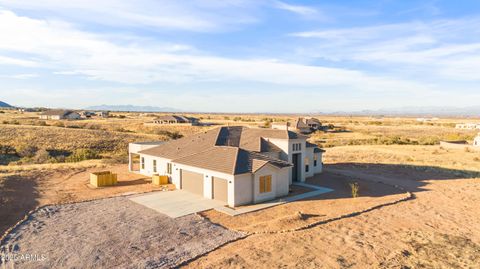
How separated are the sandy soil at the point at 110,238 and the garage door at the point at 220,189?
343 centimetres

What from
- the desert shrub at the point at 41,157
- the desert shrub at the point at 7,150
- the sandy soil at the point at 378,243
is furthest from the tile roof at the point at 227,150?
the desert shrub at the point at 7,150

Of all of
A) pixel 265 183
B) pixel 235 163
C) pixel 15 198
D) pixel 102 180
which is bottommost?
pixel 15 198

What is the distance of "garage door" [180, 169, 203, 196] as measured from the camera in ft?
74.6

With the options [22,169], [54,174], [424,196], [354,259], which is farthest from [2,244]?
[424,196]

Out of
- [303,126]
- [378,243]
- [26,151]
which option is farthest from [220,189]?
[303,126]

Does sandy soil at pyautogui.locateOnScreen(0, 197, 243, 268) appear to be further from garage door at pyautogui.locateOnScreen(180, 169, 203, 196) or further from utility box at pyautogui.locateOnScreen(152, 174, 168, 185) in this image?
utility box at pyautogui.locateOnScreen(152, 174, 168, 185)

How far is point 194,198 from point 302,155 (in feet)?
34.0

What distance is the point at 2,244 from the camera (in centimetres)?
1377

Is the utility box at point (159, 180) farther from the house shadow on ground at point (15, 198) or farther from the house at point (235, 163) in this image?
the house shadow on ground at point (15, 198)

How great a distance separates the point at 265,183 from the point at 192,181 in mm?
5410

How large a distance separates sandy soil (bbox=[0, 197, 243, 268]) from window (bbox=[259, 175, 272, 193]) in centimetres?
536

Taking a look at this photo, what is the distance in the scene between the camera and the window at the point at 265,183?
2130 cm

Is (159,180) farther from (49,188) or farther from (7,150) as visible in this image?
(7,150)

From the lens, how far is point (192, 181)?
23.4 meters
